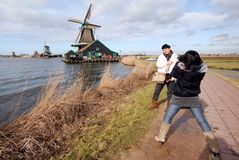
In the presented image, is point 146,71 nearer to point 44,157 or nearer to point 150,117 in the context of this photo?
point 150,117

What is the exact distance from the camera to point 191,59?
9.78 feet

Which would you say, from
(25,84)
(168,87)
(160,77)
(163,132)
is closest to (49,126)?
(163,132)

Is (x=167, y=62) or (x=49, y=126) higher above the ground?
(x=167, y=62)

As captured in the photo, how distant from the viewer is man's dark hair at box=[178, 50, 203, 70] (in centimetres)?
298

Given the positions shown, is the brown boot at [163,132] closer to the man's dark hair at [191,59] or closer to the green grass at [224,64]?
the man's dark hair at [191,59]

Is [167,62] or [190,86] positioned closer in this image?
[190,86]

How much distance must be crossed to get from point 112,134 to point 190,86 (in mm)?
1734

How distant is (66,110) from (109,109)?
4.12 feet

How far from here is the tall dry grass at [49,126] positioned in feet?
11.2

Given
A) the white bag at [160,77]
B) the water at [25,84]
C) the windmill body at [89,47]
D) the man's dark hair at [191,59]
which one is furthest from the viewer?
the windmill body at [89,47]

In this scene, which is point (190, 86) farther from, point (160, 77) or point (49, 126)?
point (49, 126)

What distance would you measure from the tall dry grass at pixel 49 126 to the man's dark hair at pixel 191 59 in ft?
8.06

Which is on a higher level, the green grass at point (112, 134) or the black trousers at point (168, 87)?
the black trousers at point (168, 87)

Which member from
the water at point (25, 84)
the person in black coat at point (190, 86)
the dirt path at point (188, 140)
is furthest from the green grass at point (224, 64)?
the person in black coat at point (190, 86)
